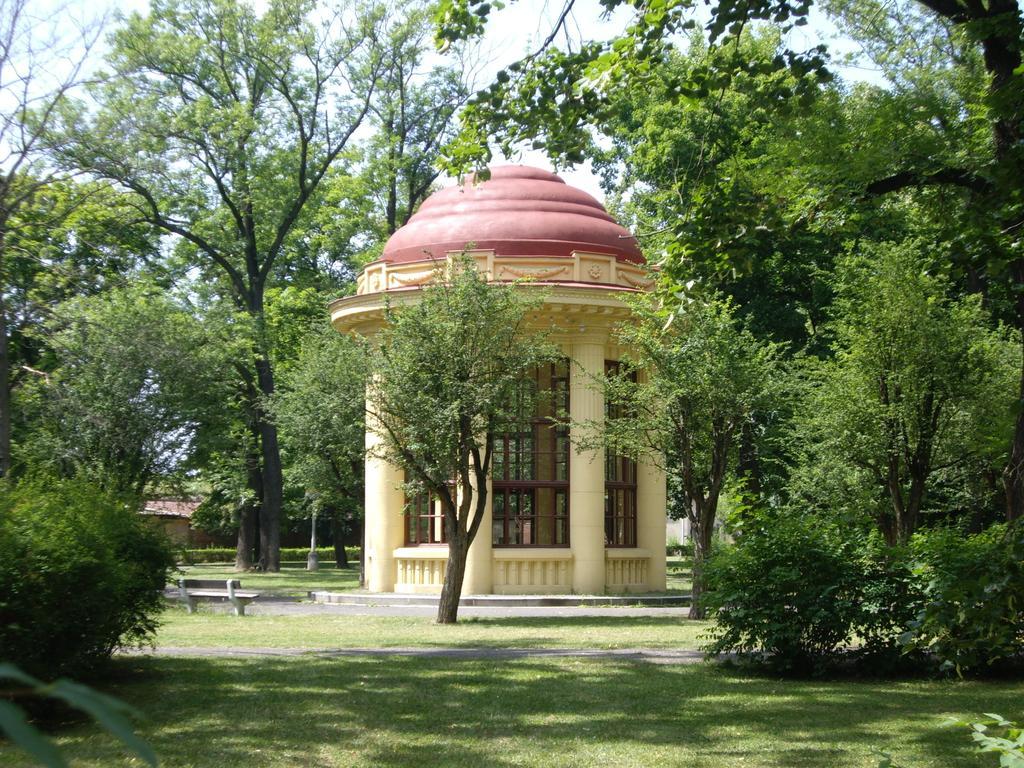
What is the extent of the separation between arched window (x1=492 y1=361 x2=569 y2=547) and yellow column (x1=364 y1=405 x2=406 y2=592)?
2.42 m

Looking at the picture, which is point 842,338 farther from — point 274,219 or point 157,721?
point 274,219

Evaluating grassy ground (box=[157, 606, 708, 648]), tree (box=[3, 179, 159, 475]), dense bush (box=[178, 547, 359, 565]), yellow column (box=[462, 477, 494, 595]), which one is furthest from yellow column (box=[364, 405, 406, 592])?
dense bush (box=[178, 547, 359, 565])

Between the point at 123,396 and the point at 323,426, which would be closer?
the point at 123,396

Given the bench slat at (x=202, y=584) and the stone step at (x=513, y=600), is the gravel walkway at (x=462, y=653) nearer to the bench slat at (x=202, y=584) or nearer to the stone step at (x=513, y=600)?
the stone step at (x=513, y=600)

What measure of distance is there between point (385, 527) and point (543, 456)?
425cm

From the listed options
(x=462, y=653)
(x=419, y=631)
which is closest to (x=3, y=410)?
(x=462, y=653)

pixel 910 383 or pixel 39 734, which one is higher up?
pixel 910 383

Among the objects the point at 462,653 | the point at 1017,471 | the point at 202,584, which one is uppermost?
the point at 1017,471

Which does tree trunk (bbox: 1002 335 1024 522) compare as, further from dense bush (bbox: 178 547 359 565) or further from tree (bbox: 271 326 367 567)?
dense bush (bbox: 178 547 359 565)

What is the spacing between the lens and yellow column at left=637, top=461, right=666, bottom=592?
29.4m

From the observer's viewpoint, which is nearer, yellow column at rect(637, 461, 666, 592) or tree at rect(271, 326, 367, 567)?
yellow column at rect(637, 461, 666, 592)

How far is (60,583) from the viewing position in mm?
9492

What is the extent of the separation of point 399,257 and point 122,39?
17317 mm

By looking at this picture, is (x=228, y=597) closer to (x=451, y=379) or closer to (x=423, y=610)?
(x=423, y=610)
